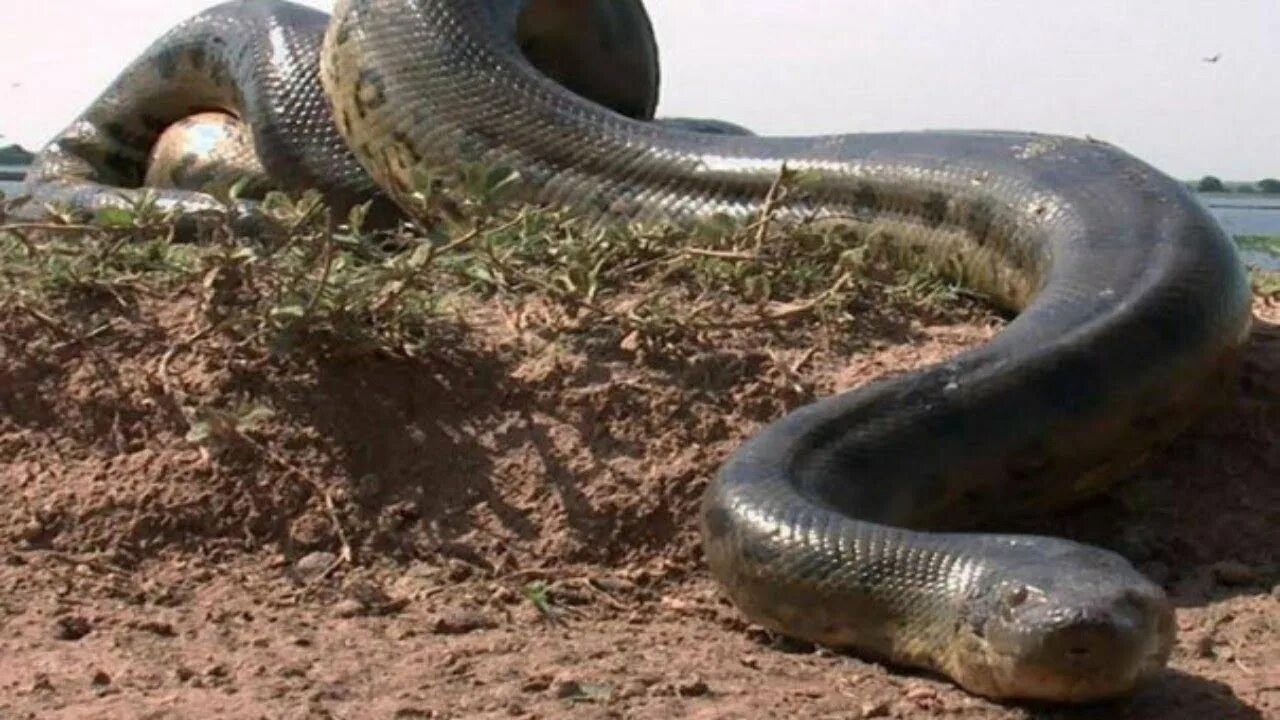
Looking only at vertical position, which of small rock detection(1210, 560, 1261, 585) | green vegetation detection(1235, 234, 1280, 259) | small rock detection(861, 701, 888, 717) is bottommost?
green vegetation detection(1235, 234, 1280, 259)

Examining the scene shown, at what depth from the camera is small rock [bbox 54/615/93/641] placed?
15.5ft

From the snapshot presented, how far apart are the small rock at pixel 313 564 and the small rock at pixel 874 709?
1.65 metres

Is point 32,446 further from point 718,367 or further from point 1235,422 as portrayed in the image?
point 1235,422

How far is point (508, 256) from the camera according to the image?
6559mm

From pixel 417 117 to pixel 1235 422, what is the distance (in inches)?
138

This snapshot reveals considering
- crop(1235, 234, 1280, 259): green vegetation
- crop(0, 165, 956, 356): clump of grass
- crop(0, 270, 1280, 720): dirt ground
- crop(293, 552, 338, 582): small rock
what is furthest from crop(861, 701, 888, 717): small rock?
crop(1235, 234, 1280, 259): green vegetation

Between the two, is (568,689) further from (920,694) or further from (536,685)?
(920,694)

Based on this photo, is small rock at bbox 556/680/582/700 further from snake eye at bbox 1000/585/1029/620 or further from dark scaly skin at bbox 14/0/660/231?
dark scaly skin at bbox 14/0/660/231

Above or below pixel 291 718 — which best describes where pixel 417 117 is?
above

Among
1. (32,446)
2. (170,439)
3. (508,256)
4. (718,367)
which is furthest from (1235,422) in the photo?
(32,446)

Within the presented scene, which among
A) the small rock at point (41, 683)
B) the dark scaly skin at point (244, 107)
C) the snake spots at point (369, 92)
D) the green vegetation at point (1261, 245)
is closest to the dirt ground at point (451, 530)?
the small rock at point (41, 683)

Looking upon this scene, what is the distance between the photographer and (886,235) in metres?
7.45

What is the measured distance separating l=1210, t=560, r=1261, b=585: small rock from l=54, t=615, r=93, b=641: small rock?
290cm

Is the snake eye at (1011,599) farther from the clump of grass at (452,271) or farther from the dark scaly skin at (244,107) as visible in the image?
the dark scaly skin at (244,107)
